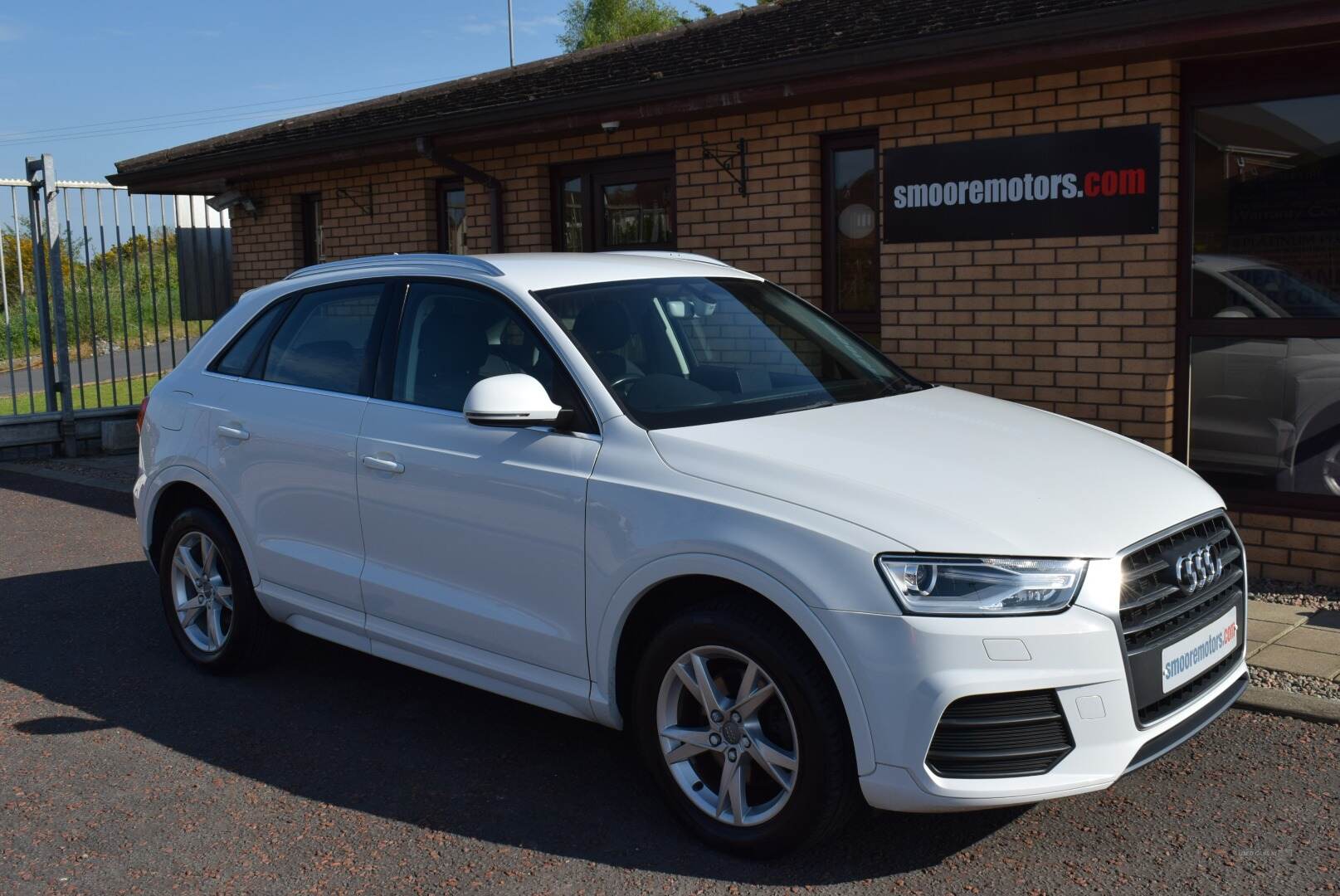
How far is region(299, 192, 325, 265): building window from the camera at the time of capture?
41.9 ft

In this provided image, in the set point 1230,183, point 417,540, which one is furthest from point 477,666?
point 1230,183

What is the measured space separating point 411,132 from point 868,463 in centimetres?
740

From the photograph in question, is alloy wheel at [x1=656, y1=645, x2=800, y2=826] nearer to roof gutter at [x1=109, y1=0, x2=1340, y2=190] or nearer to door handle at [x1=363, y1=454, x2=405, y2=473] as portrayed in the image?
door handle at [x1=363, y1=454, x2=405, y2=473]

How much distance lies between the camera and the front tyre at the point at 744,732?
353 cm

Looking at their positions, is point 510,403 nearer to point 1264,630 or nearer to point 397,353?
point 397,353

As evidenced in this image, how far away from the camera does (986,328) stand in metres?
7.62

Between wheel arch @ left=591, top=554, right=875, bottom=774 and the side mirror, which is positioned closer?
wheel arch @ left=591, top=554, right=875, bottom=774

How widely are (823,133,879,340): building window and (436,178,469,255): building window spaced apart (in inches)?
153

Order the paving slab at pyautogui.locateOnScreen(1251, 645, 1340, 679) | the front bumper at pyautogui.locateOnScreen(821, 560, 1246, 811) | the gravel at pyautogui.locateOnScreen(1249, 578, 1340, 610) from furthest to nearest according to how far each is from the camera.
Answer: the gravel at pyautogui.locateOnScreen(1249, 578, 1340, 610), the paving slab at pyautogui.locateOnScreen(1251, 645, 1340, 679), the front bumper at pyautogui.locateOnScreen(821, 560, 1246, 811)

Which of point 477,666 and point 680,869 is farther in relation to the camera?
point 477,666

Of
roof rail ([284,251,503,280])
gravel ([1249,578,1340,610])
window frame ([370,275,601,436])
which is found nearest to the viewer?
window frame ([370,275,601,436])

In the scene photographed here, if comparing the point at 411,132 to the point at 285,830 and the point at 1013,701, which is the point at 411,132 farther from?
the point at 1013,701

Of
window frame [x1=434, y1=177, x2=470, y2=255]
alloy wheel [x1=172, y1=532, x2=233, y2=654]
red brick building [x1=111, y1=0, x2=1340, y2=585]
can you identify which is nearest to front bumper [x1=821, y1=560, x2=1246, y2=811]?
alloy wheel [x1=172, y1=532, x2=233, y2=654]

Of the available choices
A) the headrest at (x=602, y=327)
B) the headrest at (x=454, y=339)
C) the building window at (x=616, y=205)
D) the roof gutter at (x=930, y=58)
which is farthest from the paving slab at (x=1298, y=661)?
the building window at (x=616, y=205)
